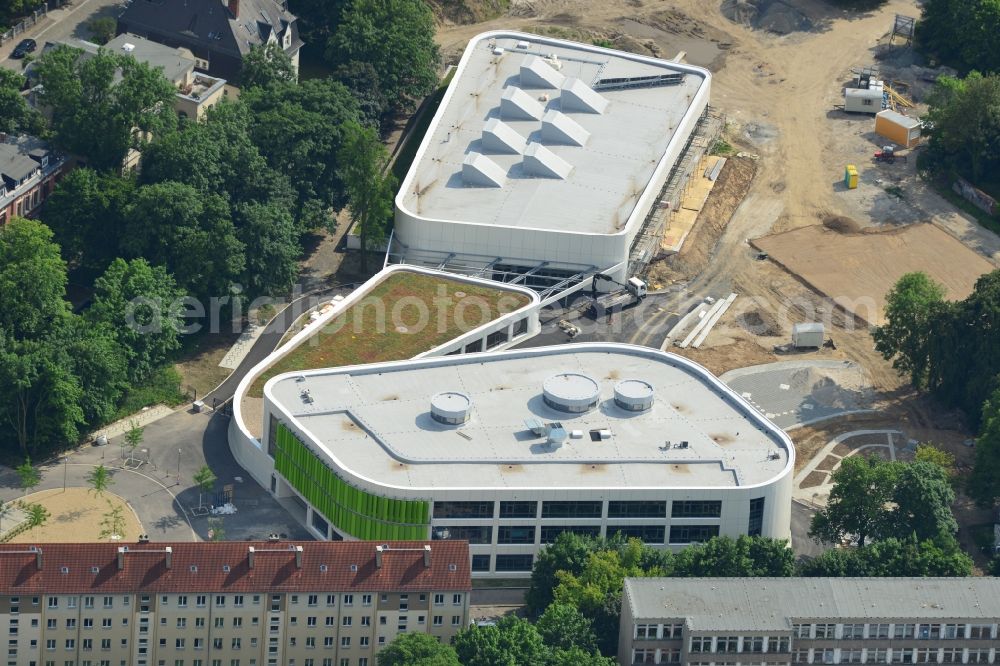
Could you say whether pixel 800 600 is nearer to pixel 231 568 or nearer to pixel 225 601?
pixel 231 568

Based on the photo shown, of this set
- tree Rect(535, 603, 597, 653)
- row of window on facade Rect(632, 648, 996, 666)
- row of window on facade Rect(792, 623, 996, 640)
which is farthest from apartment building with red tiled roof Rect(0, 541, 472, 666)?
row of window on facade Rect(792, 623, 996, 640)

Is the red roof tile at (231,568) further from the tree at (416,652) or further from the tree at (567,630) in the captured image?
the tree at (567,630)

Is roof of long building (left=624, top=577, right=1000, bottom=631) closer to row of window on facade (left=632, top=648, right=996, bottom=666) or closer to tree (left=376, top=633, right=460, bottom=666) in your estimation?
row of window on facade (left=632, top=648, right=996, bottom=666)

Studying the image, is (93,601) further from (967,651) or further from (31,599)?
(967,651)

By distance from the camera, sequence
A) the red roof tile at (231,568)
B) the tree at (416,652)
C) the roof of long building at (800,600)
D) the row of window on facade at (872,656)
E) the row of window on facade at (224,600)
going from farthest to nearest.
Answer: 1. the row of window on facade at (872,656)
2. the roof of long building at (800,600)
3. the row of window on facade at (224,600)
4. the red roof tile at (231,568)
5. the tree at (416,652)

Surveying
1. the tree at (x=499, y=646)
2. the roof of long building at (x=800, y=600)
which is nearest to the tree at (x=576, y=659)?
the tree at (x=499, y=646)

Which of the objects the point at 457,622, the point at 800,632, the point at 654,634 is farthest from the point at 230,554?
the point at 800,632
